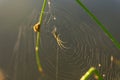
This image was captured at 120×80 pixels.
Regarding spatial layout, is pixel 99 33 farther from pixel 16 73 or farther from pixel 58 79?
pixel 16 73

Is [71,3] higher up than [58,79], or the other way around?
[71,3]

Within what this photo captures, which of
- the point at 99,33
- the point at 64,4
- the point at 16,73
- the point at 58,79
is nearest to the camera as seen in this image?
the point at 58,79

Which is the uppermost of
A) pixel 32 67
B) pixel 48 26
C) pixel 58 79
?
pixel 48 26

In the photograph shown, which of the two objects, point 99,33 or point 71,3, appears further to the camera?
point 71,3

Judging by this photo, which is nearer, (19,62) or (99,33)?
(19,62)

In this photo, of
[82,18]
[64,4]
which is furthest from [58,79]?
[64,4]

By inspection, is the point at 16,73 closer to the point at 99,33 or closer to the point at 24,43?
the point at 24,43

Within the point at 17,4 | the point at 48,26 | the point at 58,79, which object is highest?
the point at 17,4

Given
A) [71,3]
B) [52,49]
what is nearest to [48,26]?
[52,49]

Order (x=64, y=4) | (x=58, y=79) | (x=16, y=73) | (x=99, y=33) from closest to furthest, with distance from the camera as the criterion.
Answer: (x=58, y=79), (x=16, y=73), (x=99, y=33), (x=64, y=4)
